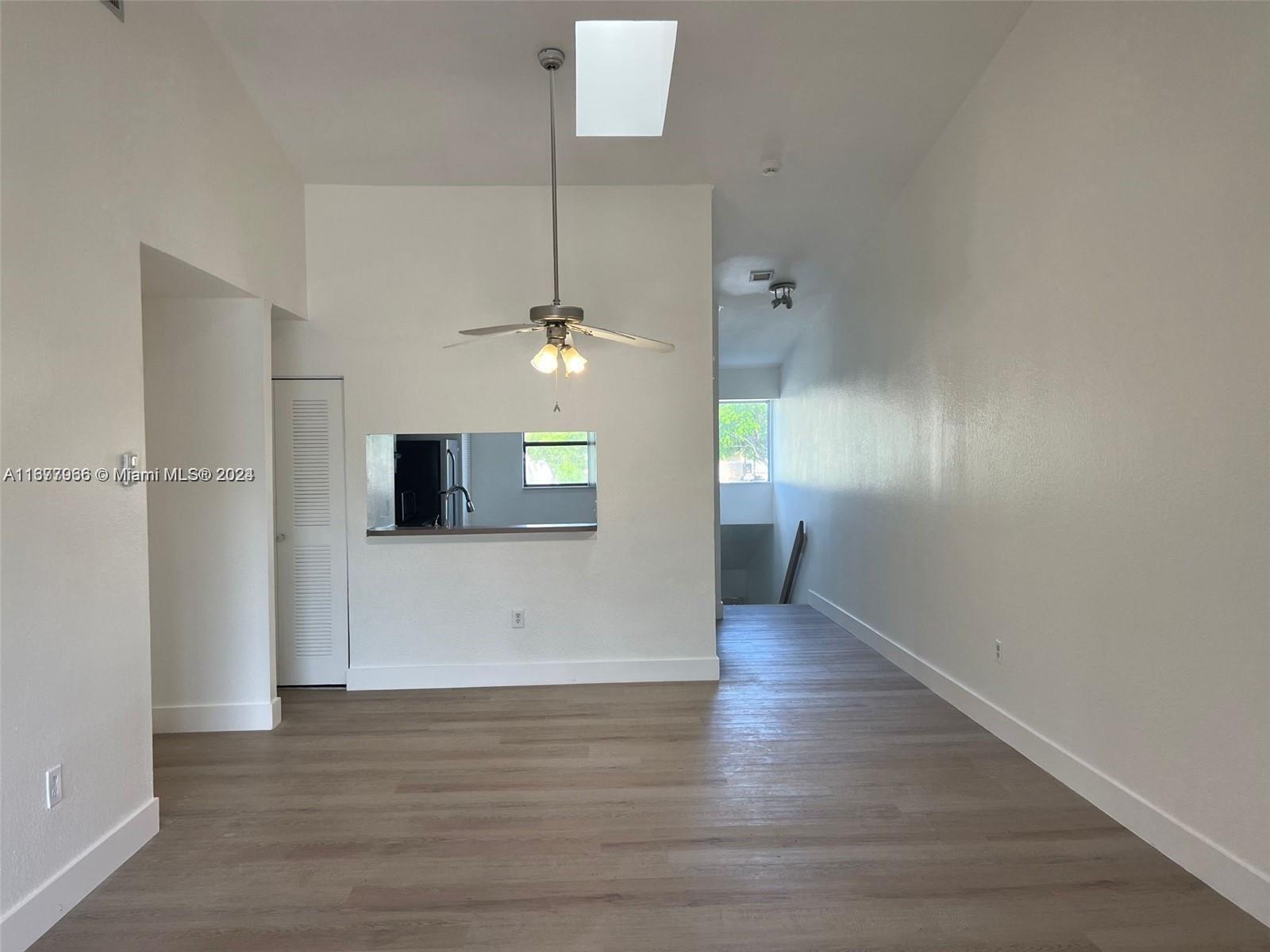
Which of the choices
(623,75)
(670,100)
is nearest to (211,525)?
Result: (623,75)

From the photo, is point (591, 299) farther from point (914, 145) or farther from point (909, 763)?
point (909, 763)

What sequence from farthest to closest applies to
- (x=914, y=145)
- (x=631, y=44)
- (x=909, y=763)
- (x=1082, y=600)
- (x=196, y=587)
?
(x=914, y=145)
(x=196, y=587)
(x=631, y=44)
(x=909, y=763)
(x=1082, y=600)

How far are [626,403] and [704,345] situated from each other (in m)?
0.60

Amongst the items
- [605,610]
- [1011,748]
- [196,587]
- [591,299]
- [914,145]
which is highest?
[914,145]

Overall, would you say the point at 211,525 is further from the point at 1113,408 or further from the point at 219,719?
the point at 1113,408

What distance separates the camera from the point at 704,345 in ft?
14.8

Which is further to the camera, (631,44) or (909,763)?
(631,44)

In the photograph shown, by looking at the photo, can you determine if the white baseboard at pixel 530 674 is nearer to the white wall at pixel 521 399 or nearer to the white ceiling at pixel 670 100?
the white wall at pixel 521 399

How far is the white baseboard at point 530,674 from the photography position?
4430 millimetres

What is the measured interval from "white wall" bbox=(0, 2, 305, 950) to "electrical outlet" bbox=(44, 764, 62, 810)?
0.03 metres

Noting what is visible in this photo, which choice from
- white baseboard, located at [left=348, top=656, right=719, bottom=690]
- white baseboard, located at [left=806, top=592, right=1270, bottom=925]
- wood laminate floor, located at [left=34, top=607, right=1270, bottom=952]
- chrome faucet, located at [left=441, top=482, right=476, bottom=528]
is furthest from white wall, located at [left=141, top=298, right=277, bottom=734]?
white baseboard, located at [left=806, top=592, right=1270, bottom=925]

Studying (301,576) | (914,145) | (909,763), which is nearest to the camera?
(909,763)

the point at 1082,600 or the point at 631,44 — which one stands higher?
the point at 631,44

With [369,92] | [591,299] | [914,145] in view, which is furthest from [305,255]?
[914,145]
